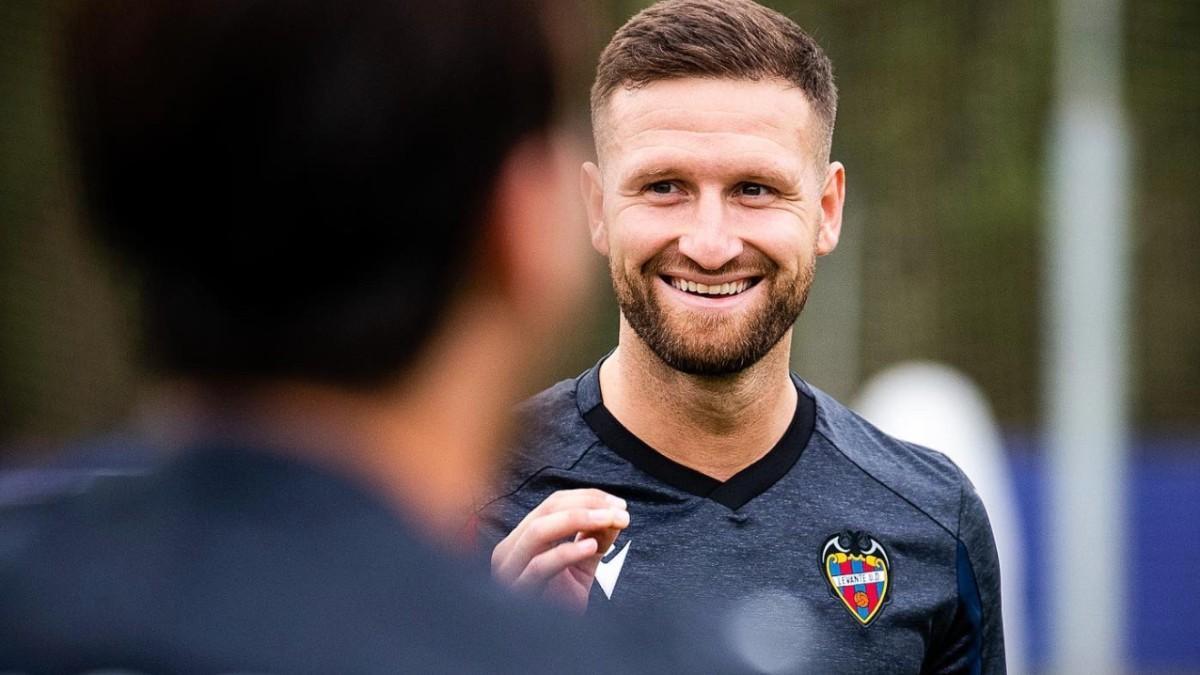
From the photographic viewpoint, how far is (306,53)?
3.58 ft

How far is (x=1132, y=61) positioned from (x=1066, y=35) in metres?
6.37

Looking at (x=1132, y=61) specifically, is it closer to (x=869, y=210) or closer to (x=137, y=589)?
(x=869, y=210)

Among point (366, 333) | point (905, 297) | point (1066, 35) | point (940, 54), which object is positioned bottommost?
point (905, 297)

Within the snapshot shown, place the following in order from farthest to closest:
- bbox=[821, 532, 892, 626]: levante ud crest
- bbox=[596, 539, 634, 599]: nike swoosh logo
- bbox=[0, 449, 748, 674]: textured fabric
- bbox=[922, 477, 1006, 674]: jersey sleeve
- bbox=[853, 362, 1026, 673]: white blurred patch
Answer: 1. bbox=[853, 362, 1026, 673]: white blurred patch
2. bbox=[922, 477, 1006, 674]: jersey sleeve
3. bbox=[821, 532, 892, 626]: levante ud crest
4. bbox=[596, 539, 634, 599]: nike swoosh logo
5. bbox=[0, 449, 748, 674]: textured fabric

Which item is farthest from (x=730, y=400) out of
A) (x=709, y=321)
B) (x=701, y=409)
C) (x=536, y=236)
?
(x=536, y=236)

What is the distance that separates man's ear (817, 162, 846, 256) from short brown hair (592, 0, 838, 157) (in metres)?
0.04

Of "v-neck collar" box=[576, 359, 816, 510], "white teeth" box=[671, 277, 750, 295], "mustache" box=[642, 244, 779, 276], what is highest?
"mustache" box=[642, 244, 779, 276]

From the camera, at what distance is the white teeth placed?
2479 millimetres

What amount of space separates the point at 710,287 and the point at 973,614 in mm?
718

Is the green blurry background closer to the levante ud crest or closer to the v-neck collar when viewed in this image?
the v-neck collar

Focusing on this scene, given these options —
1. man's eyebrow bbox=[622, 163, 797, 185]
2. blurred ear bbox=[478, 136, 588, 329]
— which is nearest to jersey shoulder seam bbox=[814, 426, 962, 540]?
man's eyebrow bbox=[622, 163, 797, 185]

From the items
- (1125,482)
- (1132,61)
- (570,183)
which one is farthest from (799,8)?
(570,183)

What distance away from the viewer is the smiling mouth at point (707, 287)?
248 centimetres

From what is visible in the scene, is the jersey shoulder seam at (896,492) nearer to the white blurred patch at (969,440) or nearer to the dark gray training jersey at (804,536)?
the dark gray training jersey at (804,536)
